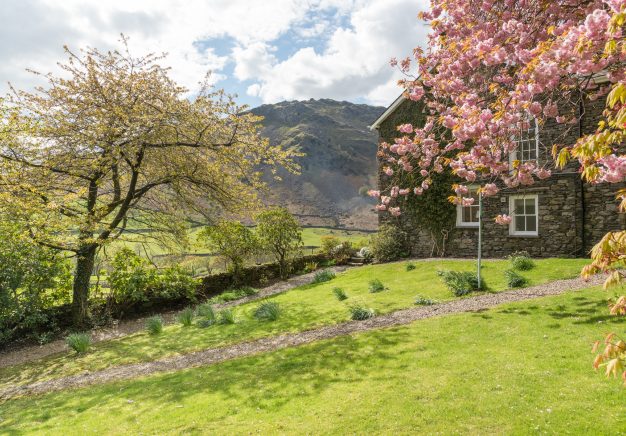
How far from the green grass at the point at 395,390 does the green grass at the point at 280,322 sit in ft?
6.44

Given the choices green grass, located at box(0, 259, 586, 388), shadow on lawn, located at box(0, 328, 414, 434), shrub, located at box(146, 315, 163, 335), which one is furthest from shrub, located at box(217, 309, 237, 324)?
shadow on lawn, located at box(0, 328, 414, 434)

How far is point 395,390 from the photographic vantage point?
5.93 meters

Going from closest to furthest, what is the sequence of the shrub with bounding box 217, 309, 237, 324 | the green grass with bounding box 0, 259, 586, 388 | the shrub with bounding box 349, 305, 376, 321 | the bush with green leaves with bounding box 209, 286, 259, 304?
the green grass with bounding box 0, 259, 586, 388
the shrub with bounding box 349, 305, 376, 321
the shrub with bounding box 217, 309, 237, 324
the bush with green leaves with bounding box 209, 286, 259, 304

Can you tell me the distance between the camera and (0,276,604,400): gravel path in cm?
889

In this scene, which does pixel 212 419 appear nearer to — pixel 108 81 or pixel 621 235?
pixel 621 235

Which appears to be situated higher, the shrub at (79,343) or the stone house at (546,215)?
the stone house at (546,215)

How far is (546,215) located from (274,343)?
13.6m

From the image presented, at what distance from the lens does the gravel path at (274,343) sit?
8891mm

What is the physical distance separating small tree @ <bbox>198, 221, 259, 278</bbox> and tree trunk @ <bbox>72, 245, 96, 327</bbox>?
557 cm

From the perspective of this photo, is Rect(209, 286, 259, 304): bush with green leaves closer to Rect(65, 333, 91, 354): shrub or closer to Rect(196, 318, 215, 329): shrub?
Rect(196, 318, 215, 329): shrub

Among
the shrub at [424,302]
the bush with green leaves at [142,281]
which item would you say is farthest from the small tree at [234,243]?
the shrub at [424,302]

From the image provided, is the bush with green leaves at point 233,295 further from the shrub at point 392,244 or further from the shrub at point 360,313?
the shrub at point 360,313

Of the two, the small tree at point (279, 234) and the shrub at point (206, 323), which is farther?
the small tree at point (279, 234)

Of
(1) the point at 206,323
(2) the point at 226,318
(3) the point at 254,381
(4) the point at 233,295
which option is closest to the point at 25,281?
(1) the point at 206,323
